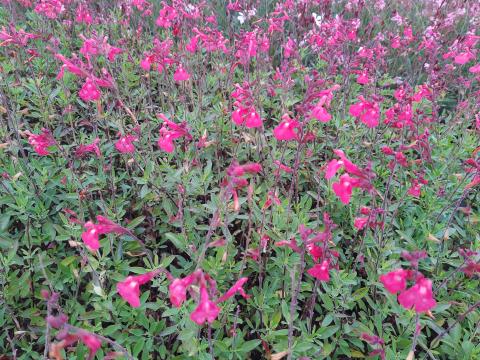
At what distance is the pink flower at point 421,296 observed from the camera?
4.89 feet

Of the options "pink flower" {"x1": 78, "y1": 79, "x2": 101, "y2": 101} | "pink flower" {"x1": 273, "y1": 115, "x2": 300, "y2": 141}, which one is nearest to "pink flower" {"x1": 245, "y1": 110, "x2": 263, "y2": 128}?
"pink flower" {"x1": 273, "y1": 115, "x2": 300, "y2": 141}

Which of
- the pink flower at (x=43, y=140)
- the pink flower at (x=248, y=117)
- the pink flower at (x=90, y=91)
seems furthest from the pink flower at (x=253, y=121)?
the pink flower at (x=43, y=140)

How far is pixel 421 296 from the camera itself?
1.50 metres

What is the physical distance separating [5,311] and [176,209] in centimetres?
125

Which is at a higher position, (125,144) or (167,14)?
(167,14)

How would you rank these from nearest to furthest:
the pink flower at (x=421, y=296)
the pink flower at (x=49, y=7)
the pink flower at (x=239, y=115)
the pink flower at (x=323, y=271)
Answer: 1. the pink flower at (x=421, y=296)
2. the pink flower at (x=323, y=271)
3. the pink flower at (x=239, y=115)
4. the pink flower at (x=49, y=7)

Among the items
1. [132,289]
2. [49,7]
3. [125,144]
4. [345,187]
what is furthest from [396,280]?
[49,7]

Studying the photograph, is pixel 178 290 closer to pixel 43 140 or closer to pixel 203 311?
pixel 203 311

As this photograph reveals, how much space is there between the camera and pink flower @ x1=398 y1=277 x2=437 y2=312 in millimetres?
1491

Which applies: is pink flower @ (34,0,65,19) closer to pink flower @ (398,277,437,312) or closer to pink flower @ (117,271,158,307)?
pink flower @ (117,271,158,307)

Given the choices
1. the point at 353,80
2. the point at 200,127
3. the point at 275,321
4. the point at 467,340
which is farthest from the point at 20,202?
the point at 353,80

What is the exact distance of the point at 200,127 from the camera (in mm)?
3594

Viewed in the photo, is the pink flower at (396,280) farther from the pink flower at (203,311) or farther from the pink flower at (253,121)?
the pink flower at (253,121)

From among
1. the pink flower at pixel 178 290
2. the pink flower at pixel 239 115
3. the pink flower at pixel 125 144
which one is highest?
the pink flower at pixel 239 115
